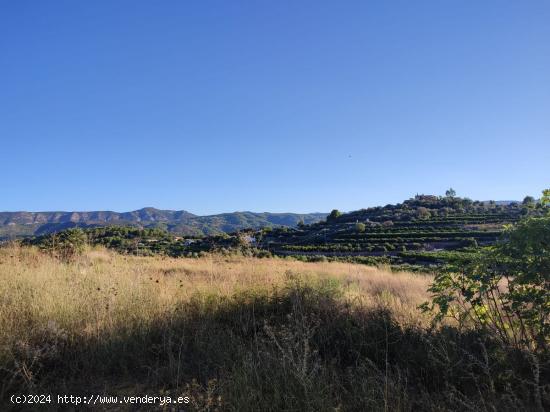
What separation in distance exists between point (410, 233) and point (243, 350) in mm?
68479

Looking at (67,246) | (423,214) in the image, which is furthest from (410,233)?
(67,246)

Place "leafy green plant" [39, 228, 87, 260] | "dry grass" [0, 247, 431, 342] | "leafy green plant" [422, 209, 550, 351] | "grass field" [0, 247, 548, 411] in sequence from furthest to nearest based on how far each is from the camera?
1. "leafy green plant" [39, 228, 87, 260]
2. "dry grass" [0, 247, 431, 342]
3. "leafy green plant" [422, 209, 550, 351]
4. "grass field" [0, 247, 548, 411]

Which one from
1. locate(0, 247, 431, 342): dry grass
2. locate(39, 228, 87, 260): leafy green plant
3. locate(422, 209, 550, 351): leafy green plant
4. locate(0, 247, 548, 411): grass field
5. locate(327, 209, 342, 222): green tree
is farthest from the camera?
locate(327, 209, 342, 222): green tree

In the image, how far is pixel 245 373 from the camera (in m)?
3.19

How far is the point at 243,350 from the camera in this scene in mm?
3703

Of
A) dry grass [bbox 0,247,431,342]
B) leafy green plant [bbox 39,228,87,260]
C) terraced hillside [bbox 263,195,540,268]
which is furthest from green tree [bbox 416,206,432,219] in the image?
dry grass [bbox 0,247,431,342]

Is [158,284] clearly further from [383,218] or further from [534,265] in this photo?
[383,218]

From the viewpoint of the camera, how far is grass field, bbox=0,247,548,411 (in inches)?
117

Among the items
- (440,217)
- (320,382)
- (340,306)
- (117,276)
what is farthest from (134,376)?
(440,217)

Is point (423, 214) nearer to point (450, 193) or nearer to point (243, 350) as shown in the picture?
point (450, 193)

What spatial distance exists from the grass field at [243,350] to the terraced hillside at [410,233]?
36845 mm

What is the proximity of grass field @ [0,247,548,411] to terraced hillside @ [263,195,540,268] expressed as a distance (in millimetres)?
36845

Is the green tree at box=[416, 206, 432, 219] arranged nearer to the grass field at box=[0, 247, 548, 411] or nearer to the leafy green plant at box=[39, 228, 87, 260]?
the leafy green plant at box=[39, 228, 87, 260]

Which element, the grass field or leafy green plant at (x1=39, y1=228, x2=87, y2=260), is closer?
the grass field
